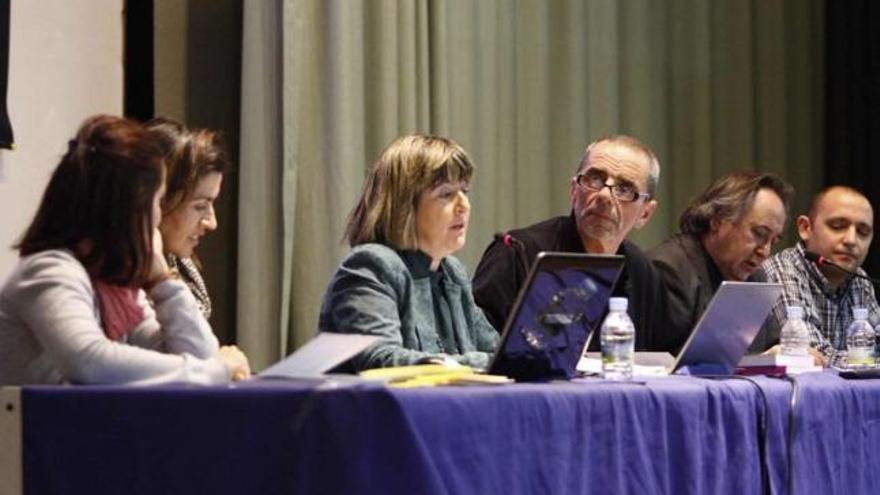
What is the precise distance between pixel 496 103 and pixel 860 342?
150cm

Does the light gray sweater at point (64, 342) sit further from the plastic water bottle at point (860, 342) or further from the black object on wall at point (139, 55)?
the plastic water bottle at point (860, 342)

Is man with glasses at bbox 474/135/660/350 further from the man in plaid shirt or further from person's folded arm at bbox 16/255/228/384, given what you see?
person's folded arm at bbox 16/255/228/384

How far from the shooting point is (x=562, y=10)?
5.48 m

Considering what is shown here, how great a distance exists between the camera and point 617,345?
2.85 metres

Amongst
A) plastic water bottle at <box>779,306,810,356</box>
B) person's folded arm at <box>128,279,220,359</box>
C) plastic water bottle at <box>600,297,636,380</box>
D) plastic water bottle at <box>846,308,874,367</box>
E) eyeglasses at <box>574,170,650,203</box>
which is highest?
eyeglasses at <box>574,170,650,203</box>

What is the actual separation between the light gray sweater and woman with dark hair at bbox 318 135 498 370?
700mm

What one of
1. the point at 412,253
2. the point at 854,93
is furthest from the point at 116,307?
the point at 854,93

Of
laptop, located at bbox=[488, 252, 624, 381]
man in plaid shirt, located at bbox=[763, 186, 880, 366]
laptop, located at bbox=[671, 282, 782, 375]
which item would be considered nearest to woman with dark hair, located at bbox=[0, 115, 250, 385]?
laptop, located at bbox=[488, 252, 624, 381]

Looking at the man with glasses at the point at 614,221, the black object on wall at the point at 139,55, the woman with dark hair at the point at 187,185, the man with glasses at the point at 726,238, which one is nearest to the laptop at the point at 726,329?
the man with glasses at the point at 614,221

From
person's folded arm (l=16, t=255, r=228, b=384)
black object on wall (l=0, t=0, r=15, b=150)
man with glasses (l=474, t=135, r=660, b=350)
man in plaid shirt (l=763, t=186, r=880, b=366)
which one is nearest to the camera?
person's folded arm (l=16, t=255, r=228, b=384)

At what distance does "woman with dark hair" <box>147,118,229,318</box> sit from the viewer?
2916mm

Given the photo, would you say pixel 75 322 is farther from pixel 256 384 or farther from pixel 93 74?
pixel 93 74

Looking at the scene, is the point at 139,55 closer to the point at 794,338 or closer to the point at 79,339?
the point at 794,338

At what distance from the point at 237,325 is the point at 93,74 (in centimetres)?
75
